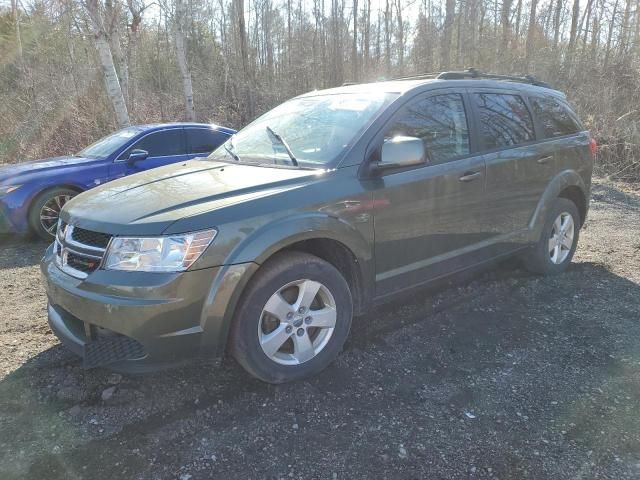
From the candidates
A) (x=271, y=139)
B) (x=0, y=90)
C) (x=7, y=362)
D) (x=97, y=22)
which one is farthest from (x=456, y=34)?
(x=7, y=362)

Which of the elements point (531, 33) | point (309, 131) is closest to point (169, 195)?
point (309, 131)

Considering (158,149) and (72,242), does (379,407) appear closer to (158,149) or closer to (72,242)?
(72,242)

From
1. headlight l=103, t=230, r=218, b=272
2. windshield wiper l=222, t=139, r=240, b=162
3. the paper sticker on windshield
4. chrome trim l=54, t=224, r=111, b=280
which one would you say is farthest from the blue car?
headlight l=103, t=230, r=218, b=272

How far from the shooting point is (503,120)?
14.0 feet

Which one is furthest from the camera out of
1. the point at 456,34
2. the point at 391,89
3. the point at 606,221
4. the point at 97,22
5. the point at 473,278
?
the point at 456,34

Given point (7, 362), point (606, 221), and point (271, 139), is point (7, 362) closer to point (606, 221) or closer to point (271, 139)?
point (271, 139)

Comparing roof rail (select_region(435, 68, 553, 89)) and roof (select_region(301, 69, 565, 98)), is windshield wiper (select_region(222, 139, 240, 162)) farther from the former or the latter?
roof rail (select_region(435, 68, 553, 89))

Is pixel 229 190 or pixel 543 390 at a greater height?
pixel 229 190

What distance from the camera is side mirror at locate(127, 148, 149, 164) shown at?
7008 mm

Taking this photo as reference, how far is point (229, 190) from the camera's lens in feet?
9.56

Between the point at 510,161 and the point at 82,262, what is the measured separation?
3323mm

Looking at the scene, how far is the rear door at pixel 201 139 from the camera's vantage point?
7844 millimetres

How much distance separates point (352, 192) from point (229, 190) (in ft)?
2.53

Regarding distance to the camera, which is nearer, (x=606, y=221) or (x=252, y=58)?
(x=606, y=221)
